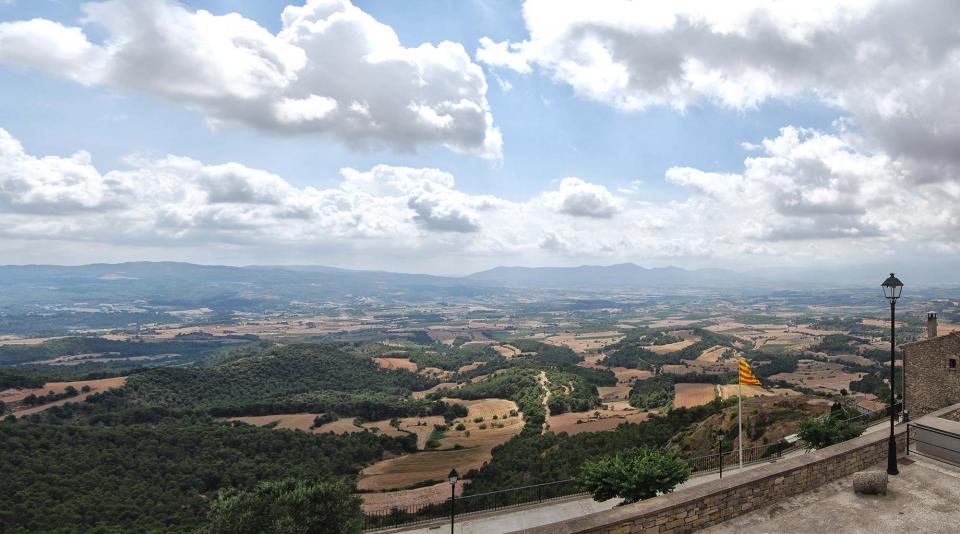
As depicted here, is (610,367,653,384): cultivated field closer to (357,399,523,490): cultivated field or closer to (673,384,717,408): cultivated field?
(673,384,717,408): cultivated field

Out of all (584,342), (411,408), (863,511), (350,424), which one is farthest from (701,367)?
(863,511)

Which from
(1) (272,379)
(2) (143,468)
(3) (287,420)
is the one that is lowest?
(1) (272,379)

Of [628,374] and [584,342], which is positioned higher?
[628,374]

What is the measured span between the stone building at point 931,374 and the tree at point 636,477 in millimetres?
18129

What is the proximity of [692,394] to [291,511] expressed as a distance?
74.1 metres

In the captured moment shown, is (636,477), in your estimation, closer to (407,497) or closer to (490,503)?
(490,503)

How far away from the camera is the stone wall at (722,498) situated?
847cm

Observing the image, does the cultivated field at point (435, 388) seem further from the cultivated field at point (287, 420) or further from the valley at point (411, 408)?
the cultivated field at point (287, 420)

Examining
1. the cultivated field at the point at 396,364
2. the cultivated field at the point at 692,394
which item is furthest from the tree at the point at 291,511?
the cultivated field at the point at 396,364

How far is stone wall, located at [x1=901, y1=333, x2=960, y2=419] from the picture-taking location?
23812 mm

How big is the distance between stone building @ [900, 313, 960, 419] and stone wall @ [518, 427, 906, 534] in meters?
18.6

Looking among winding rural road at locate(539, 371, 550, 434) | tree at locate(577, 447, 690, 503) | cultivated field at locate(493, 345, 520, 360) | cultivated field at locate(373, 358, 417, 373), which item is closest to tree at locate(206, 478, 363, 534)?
tree at locate(577, 447, 690, 503)

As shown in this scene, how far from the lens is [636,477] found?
15.3m

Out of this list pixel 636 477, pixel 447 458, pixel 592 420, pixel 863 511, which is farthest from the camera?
pixel 592 420
